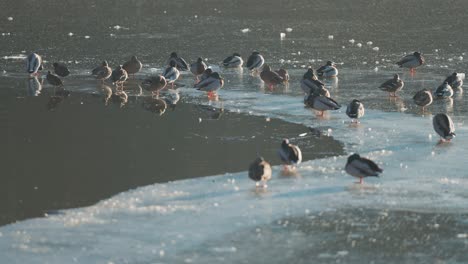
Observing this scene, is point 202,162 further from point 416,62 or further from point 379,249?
point 416,62

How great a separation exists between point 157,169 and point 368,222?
3.22 m

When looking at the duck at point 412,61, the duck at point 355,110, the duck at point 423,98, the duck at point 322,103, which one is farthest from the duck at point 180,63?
the duck at point 355,110

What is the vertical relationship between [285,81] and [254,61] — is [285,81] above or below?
below

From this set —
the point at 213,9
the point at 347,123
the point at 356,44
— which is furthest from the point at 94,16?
the point at 347,123

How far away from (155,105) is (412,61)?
5.78 metres

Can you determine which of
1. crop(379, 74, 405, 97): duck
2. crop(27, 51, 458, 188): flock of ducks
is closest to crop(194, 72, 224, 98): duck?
crop(27, 51, 458, 188): flock of ducks

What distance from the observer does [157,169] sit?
12.2 metres

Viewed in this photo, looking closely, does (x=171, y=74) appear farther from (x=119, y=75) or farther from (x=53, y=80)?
(x=53, y=80)

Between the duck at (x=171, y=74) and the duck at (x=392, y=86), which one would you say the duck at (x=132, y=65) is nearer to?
the duck at (x=171, y=74)

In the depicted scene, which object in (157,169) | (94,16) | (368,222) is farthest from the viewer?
(94,16)

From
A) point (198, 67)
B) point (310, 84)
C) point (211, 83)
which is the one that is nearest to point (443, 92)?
point (310, 84)

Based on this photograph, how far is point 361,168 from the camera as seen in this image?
37.3 ft

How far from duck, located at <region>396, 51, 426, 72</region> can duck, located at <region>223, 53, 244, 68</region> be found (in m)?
3.08

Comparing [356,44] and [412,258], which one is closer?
[412,258]
